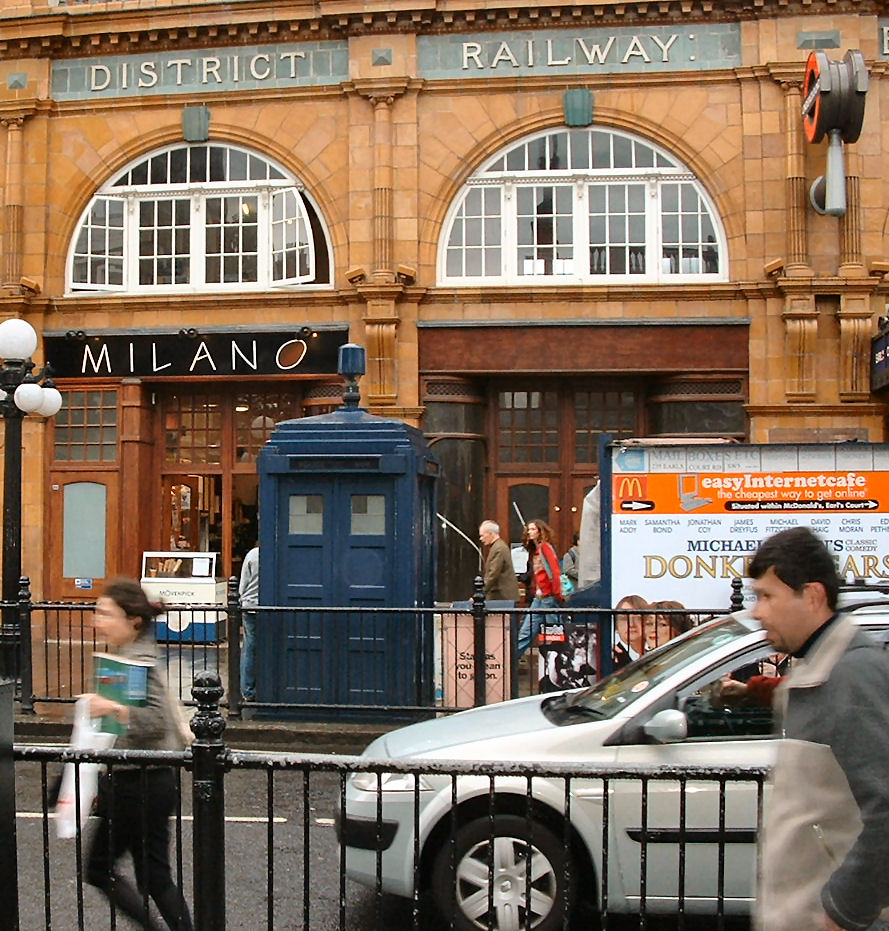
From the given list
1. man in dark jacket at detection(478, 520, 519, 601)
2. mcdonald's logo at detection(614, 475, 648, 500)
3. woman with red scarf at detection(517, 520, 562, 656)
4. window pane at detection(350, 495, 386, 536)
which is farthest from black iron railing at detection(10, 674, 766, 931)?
woman with red scarf at detection(517, 520, 562, 656)

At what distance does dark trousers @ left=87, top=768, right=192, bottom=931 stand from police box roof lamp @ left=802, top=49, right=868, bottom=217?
13420 millimetres

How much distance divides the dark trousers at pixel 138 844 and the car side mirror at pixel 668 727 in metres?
2.09

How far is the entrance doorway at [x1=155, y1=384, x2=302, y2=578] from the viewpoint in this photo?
1780cm

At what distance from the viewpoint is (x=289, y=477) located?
10.0 meters

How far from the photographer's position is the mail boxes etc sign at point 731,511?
1062cm

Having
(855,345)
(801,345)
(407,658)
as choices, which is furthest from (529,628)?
(855,345)

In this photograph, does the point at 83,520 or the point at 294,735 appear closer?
the point at 294,735

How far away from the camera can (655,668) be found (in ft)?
18.9

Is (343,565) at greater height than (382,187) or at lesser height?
lesser

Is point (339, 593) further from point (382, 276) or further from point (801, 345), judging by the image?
point (801, 345)

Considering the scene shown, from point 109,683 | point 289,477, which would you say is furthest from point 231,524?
point 109,683

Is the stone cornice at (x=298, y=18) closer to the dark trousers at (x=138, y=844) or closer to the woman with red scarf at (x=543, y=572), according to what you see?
the woman with red scarf at (x=543, y=572)

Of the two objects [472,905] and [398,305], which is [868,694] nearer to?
[472,905]

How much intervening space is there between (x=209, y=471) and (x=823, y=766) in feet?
51.8
